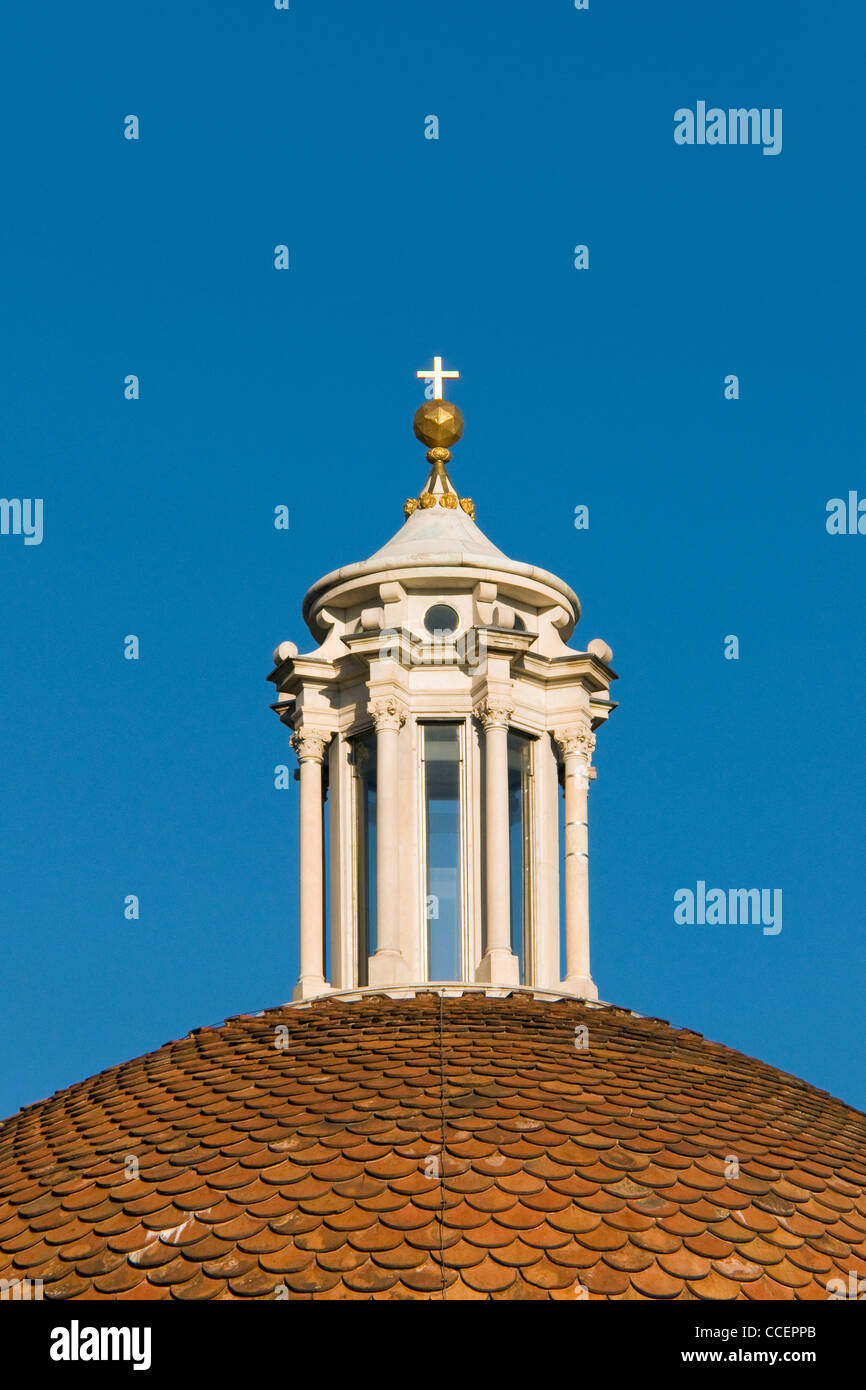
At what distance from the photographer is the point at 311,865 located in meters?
39.7

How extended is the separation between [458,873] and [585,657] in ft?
10.6

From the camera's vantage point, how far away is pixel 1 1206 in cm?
3103

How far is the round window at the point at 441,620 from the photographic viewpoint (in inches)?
1570

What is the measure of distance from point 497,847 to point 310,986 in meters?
2.82

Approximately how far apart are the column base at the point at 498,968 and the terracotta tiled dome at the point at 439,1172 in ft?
8.19

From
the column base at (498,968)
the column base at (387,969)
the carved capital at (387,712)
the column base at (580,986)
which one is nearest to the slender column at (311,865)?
the column base at (387,969)

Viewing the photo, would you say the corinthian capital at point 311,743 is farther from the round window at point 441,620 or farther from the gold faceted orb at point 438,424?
the gold faceted orb at point 438,424

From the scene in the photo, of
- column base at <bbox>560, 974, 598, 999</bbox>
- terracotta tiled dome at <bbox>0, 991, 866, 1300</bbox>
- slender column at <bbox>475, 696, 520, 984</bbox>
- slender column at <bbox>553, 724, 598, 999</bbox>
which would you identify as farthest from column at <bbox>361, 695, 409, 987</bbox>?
terracotta tiled dome at <bbox>0, 991, 866, 1300</bbox>

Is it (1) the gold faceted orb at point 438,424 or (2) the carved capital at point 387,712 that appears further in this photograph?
(1) the gold faceted orb at point 438,424

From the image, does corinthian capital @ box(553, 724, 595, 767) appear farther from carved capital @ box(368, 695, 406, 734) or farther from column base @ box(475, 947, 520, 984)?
column base @ box(475, 947, 520, 984)

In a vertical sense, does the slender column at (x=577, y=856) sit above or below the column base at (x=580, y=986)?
above

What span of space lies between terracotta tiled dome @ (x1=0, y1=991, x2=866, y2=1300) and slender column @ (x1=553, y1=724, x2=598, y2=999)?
3973 mm
